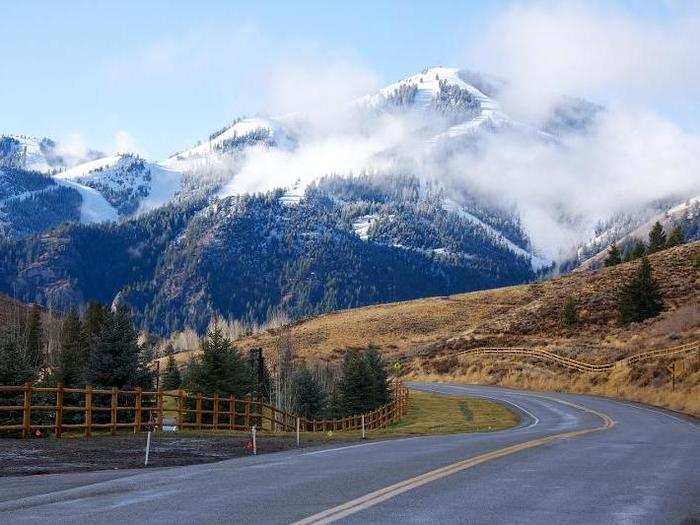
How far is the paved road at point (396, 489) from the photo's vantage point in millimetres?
9766

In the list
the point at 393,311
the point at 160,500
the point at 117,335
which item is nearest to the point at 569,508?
the point at 160,500

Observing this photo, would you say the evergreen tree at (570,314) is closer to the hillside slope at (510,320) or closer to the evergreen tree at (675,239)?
the hillside slope at (510,320)

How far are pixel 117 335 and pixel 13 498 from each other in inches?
1242

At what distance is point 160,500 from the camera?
36.4 feet

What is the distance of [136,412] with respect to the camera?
83.5ft

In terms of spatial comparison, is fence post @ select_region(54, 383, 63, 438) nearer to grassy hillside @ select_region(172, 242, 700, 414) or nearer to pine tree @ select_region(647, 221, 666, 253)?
grassy hillside @ select_region(172, 242, 700, 414)

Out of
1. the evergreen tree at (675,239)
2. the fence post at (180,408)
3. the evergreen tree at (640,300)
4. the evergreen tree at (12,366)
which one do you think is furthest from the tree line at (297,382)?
the evergreen tree at (675,239)

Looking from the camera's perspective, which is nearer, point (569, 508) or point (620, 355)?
point (569, 508)

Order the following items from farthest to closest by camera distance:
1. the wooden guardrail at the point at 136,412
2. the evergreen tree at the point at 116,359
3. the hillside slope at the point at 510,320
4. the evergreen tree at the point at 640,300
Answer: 1. the hillside slope at the point at 510,320
2. the evergreen tree at the point at 640,300
3. the evergreen tree at the point at 116,359
4. the wooden guardrail at the point at 136,412

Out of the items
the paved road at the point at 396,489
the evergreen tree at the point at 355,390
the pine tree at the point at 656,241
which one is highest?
the pine tree at the point at 656,241

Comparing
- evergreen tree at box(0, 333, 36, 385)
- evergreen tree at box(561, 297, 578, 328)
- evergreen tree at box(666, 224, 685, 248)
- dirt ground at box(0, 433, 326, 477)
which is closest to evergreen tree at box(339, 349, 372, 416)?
evergreen tree at box(0, 333, 36, 385)

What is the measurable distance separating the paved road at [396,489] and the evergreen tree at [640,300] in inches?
2328

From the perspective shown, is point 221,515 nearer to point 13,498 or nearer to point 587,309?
point 13,498

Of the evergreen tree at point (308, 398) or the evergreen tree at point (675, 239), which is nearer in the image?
the evergreen tree at point (308, 398)
